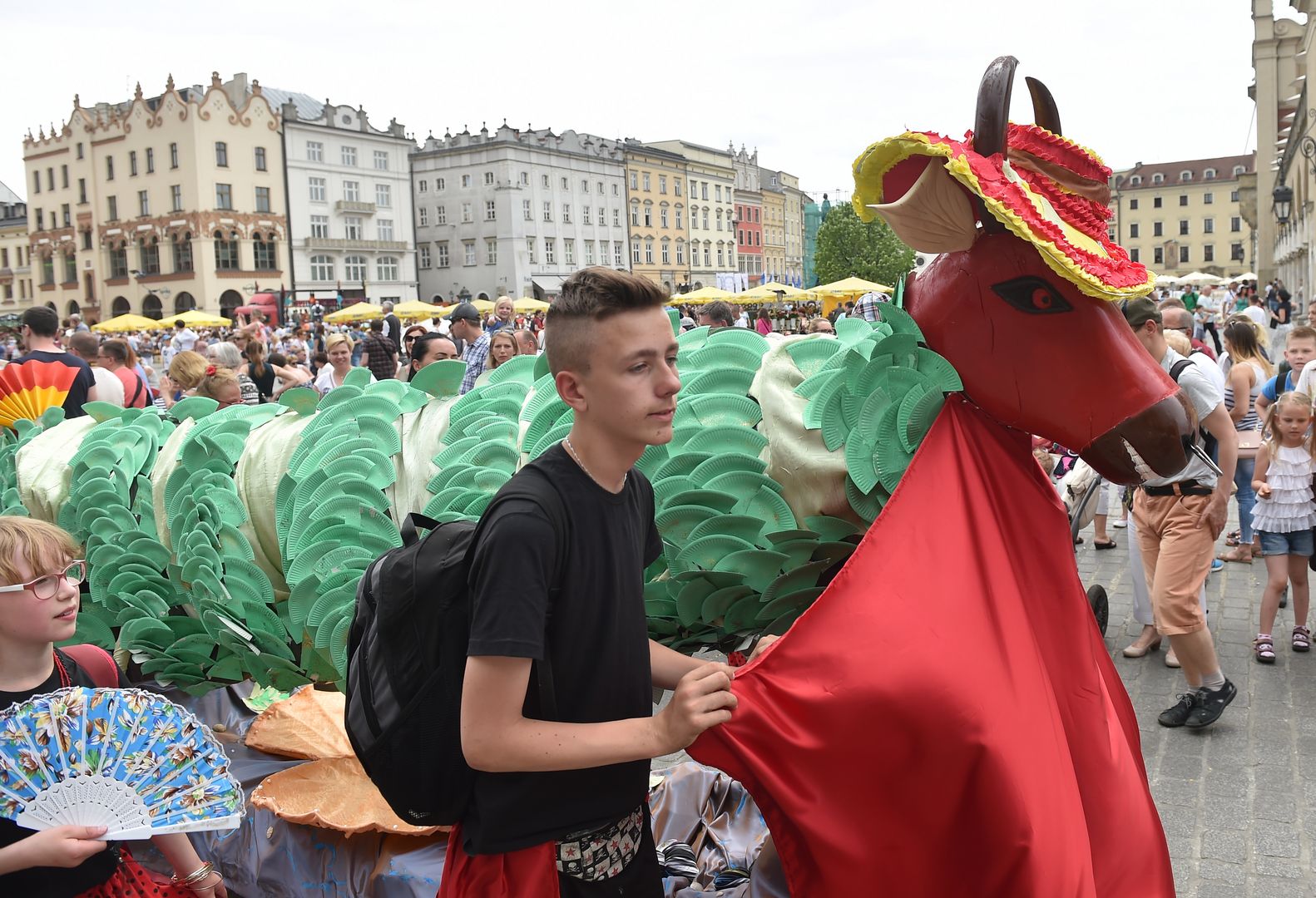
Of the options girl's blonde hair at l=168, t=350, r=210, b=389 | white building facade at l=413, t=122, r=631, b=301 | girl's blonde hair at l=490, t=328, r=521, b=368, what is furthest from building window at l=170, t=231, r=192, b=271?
girl's blonde hair at l=490, t=328, r=521, b=368

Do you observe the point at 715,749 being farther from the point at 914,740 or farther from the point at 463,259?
the point at 463,259

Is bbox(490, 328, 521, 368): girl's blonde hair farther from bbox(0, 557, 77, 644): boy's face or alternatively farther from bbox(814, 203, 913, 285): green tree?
bbox(814, 203, 913, 285): green tree

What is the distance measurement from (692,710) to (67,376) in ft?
13.4

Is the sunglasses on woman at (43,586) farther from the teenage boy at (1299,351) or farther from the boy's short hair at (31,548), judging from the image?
the teenage boy at (1299,351)

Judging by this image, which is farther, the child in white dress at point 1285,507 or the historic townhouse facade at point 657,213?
the historic townhouse facade at point 657,213

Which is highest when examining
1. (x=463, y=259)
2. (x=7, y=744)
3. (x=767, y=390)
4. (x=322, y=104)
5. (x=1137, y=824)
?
(x=322, y=104)

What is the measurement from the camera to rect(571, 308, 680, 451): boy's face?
1.72 meters

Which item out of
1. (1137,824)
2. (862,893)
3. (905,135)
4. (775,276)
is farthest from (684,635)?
(775,276)

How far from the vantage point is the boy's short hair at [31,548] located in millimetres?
2305

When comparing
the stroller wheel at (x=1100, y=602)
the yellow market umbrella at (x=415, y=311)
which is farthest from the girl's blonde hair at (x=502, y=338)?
the yellow market umbrella at (x=415, y=311)

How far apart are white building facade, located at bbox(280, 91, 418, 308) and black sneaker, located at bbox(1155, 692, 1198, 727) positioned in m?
50.1

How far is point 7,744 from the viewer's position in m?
2.16

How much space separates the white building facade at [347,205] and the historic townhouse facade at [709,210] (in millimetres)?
24228

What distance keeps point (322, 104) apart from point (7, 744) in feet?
205
